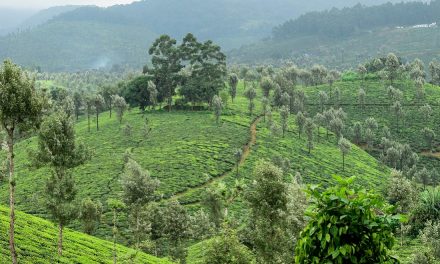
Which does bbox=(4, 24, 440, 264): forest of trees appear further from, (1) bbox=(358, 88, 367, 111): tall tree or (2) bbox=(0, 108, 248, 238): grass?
(2) bbox=(0, 108, 248, 238): grass

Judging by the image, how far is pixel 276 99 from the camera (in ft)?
565

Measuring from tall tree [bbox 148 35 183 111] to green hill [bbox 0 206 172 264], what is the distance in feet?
344

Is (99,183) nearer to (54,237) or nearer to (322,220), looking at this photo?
(54,237)

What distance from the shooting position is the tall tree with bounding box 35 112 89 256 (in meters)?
36.8

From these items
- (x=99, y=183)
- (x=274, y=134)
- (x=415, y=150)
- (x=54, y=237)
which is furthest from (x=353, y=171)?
(x=54, y=237)

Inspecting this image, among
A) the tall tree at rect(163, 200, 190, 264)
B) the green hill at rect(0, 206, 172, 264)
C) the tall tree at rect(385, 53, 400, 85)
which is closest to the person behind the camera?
the green hill at rect(0, 206, 172, 264)

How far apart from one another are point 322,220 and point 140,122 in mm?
133999

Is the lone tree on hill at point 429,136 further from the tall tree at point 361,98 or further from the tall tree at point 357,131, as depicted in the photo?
the tall tree at point 361,98

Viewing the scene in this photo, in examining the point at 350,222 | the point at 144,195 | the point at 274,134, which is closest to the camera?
the point at 350,222

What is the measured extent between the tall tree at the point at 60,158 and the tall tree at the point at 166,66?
11884 cm

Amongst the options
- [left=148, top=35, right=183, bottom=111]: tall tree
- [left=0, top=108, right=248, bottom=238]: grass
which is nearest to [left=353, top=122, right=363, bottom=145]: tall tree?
[left=0, top=108, right=248, bottom=238]: grass

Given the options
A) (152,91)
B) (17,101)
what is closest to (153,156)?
(152,91)

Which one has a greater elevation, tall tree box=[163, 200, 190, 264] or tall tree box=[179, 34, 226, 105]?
tall tree box=[179, 34, 226, 105]

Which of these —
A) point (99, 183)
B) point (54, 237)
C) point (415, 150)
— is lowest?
point (415, 150)
